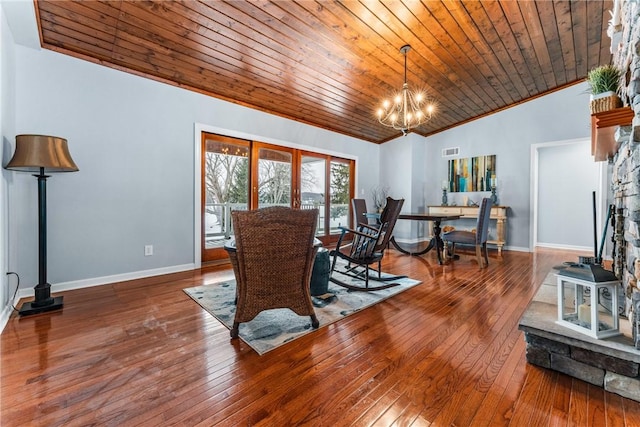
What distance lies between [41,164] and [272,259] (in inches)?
80.9

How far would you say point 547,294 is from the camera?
2152 mm

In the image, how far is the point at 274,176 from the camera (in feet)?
15.8

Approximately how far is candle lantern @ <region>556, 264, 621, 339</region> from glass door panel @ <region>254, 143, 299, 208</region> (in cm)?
384

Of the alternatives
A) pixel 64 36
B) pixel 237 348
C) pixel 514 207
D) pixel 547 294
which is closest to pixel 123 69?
pixel 64 36

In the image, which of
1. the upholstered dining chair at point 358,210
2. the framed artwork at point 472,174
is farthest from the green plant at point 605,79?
the framed artwork at point 472,174

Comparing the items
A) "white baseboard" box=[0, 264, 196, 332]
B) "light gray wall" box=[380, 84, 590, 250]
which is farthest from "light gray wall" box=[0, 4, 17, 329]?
"light gray wall" box=[380, 84, 590, 250]

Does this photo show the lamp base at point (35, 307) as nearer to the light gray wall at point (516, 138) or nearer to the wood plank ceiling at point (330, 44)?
the wood plank ceiling at point (330, 44)

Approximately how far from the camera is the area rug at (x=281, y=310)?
6.32 feet

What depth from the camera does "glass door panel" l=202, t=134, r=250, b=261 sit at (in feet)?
13.1

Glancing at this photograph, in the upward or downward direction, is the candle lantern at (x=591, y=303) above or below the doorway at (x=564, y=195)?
below

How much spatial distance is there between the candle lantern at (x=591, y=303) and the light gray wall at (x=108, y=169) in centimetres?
386

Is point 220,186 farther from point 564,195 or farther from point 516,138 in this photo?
point 564,195

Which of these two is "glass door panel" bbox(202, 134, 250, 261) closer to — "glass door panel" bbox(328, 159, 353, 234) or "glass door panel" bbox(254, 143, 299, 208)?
"glass door panel" bbox(254, 143, 299, 208)

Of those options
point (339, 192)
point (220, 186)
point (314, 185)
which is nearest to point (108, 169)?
point (220, 186)
